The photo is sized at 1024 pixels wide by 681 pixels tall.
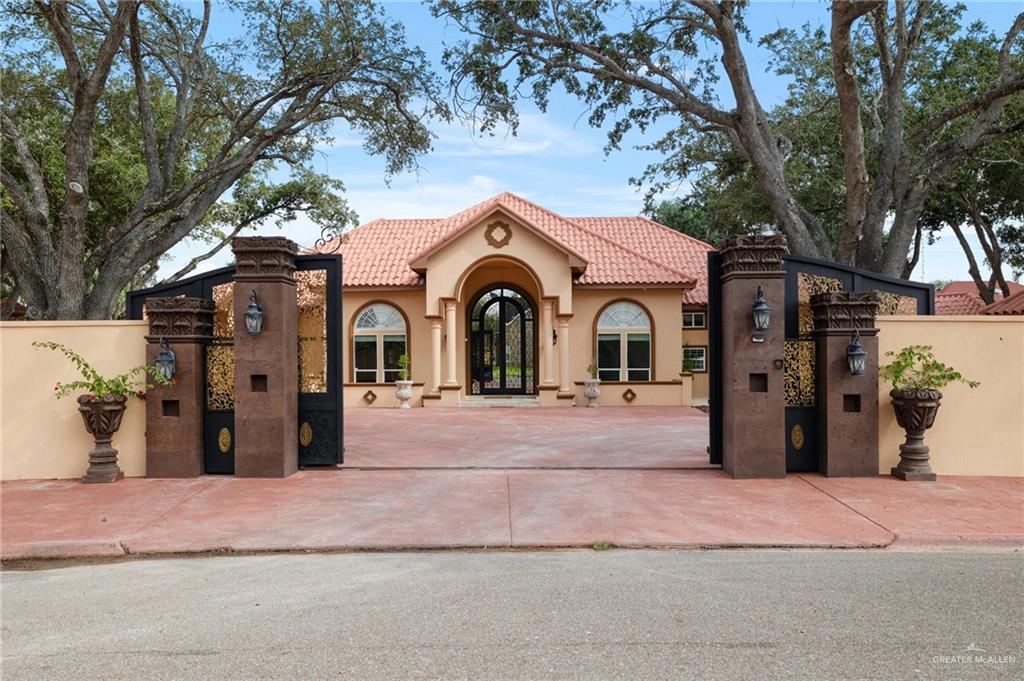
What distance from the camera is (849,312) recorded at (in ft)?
29.8

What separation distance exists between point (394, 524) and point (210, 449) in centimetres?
377

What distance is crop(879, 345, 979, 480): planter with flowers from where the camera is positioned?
873 centimetres

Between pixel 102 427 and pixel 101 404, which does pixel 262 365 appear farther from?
pixel 102 427

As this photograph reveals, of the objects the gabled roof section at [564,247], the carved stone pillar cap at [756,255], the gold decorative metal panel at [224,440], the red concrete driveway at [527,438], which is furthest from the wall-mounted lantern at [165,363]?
the gabled roof section at [564,247]

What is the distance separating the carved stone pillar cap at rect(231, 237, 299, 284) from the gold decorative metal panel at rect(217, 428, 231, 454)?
2.04 meters

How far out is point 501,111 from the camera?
14.6 metres

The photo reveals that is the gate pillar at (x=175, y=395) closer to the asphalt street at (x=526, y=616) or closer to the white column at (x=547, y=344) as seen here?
the asphalt street at (x=526, y=616)

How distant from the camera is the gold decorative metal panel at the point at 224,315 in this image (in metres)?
9.60

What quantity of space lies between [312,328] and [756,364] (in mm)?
6009

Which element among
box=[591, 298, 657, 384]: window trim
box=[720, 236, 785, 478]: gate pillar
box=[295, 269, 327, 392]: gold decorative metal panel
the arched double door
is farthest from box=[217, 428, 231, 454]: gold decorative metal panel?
the arched double door

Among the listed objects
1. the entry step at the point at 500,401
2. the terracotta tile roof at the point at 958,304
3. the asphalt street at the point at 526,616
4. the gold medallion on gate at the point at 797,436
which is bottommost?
the asphalt street at the point at 526,616

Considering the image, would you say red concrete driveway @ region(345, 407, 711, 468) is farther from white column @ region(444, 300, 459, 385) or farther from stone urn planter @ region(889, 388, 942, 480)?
stone urn planter @ region(889, 388, 942, 480)

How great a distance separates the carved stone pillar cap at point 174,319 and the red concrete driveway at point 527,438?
110 inches

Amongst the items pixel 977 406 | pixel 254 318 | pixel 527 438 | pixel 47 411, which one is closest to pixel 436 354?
pixel 527 438
